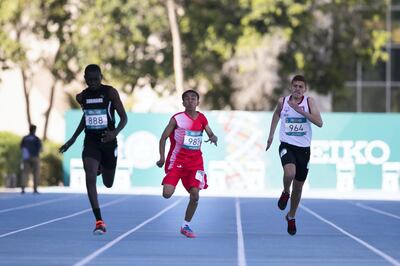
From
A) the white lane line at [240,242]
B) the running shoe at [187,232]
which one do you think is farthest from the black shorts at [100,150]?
the white lane line at [240,242]

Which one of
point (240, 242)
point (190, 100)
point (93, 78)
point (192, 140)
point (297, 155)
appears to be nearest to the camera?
point (240, 242)

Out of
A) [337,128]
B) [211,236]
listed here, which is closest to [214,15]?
[337,128]

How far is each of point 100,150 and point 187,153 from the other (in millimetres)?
1114

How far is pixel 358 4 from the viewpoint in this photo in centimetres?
5447

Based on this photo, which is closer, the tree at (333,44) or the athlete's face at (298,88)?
the athlete's face at (298,88)

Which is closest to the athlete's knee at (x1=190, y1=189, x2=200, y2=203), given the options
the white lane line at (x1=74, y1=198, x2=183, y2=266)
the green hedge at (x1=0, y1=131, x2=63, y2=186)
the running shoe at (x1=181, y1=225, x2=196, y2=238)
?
the running shoe at (x1=181, y1=225, x2=196, y2=238)

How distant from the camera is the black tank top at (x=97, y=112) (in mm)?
15859

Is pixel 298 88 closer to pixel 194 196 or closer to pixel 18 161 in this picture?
pixel 194 196

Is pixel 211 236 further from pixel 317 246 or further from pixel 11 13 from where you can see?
pixel 11 13

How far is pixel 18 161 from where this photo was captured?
41.6 meters

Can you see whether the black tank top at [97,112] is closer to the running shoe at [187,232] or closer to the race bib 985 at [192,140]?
the race bib 985 at [192,140]

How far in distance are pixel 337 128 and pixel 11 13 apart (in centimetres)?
1326

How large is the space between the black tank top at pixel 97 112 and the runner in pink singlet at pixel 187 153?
30.5 inches

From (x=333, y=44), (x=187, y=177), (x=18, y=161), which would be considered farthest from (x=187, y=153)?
(x=333, y=44)
